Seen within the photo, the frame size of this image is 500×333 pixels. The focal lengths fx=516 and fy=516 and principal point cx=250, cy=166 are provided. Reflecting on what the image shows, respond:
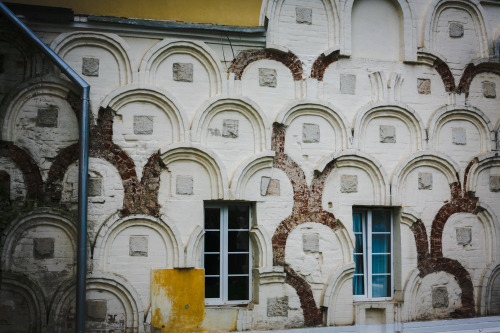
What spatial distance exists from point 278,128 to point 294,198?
3.31 feet

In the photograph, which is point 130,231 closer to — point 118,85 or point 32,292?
point 32,292

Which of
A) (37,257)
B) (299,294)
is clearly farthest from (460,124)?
(37,257)

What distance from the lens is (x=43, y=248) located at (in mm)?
6348

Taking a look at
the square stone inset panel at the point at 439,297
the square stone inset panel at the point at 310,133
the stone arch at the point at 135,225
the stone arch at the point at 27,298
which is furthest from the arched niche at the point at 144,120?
the square stone inset panel at the point at 439,297

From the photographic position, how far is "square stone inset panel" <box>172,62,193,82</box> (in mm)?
7008

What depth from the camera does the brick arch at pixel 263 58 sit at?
7.19 meters

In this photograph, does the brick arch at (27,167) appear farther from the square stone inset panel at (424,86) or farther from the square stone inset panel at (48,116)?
the square stone inset panel at (424,86)

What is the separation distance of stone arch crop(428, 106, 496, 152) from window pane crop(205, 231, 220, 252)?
137 inches

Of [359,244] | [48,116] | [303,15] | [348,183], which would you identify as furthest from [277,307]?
[303,15]

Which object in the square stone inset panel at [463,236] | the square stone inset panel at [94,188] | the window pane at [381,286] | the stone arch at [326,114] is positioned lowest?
the window pane at [381,286]

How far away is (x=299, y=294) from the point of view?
7.09 meters

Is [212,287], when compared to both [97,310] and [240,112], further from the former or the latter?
[240,112]

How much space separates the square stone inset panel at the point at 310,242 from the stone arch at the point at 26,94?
3638 mm

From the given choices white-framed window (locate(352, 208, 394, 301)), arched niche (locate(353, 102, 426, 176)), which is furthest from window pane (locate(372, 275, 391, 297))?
arched niche (locate(353, 102, 426, 176))
